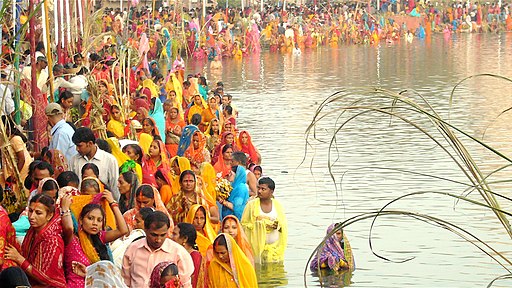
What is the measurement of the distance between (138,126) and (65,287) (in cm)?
561

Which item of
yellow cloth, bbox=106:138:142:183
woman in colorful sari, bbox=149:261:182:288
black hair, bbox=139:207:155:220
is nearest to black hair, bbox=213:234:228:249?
black hair, bbox=139:207:155:220

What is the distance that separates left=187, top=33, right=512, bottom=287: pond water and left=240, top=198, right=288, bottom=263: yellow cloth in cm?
11

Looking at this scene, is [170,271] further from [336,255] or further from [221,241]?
[336,255]

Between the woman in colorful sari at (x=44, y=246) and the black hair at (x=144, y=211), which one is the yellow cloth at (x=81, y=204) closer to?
the black hair at (x=144, y=211)

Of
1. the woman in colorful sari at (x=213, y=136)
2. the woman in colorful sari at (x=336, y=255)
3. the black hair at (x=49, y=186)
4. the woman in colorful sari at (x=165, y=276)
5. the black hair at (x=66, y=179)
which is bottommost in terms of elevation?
the woman in colorful sari at (x=336, y=255)

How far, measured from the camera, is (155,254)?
264 inches

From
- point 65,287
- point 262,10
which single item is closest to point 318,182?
point 65,287

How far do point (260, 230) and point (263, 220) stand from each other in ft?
0.25

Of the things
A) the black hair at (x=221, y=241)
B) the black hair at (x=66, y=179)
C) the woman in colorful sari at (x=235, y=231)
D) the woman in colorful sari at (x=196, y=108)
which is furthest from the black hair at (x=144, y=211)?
the woman in colorful sari at (x=196, y=108)

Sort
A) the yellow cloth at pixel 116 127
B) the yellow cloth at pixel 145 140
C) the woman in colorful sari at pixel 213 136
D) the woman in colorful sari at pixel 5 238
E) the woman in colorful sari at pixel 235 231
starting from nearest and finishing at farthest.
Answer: the woman in colorful sari at pixel 5 238 → the woman in colorful sari at pixel 235 231 → the yellow cloth at pixel 145 140 → the yellow cloth at pixel 116 127 → the woman in colorful sari at pixel 213 136

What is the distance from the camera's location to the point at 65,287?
654cm

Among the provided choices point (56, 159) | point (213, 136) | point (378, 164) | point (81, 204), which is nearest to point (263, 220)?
point (56, 159)

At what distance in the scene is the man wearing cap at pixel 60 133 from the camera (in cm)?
943

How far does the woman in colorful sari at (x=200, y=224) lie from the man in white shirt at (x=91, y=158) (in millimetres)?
716
